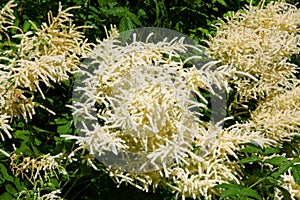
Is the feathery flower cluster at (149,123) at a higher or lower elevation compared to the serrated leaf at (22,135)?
higher

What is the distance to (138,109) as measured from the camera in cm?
138

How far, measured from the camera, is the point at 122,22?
1838mm

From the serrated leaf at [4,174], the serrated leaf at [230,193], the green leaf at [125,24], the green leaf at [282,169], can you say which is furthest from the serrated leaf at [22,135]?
the green leaf at [282,169]

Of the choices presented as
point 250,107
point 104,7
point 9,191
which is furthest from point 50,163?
point 250,107

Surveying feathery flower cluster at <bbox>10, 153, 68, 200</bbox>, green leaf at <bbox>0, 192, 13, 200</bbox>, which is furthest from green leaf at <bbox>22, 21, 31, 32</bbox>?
green leaf at <bbox>0, 192, 13, 200</bbox>

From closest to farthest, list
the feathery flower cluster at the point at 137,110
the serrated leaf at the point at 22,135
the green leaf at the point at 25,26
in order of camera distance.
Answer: the feathery flower cluster at the point at 137,110, the serrated leaf at the point at 22,135, the green leaf at the point at 25,26

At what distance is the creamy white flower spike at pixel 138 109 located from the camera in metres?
1.37

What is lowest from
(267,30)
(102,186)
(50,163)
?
(102,186)

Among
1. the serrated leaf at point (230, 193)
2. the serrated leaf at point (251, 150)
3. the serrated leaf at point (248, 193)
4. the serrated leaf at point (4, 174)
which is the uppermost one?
the serrated leaf at point (251, 150)

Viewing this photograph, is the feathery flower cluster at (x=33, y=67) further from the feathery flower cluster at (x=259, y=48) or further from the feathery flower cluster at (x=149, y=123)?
the feathery flower cluster at (x=259, y=48)

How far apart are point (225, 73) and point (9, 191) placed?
27.3 inches

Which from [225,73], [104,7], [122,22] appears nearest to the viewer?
[225,73]

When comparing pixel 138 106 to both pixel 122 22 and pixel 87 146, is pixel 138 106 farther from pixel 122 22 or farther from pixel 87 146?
pixel 122 22

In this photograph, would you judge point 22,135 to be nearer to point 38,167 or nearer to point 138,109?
point 38,167
